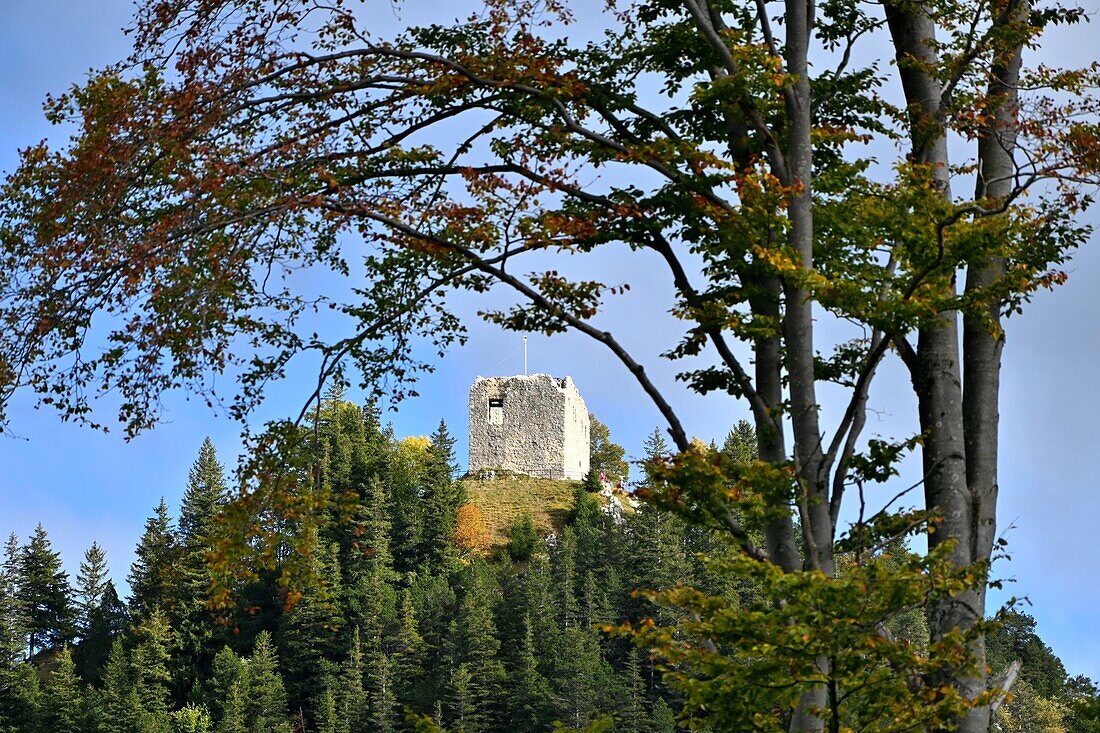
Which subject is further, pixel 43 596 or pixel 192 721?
pixel 43 596

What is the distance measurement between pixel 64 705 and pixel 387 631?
59.7 feet

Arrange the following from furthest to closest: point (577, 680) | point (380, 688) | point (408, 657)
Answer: point (408, 657)
point (380, 688)
point (577, 680)

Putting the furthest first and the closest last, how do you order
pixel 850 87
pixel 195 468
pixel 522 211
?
1. pixel 195 468
2. pixel 850 87
3. pixel 522 211

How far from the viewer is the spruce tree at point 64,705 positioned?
91438 mm

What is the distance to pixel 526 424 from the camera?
108875mm

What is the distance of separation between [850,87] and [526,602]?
77505mm

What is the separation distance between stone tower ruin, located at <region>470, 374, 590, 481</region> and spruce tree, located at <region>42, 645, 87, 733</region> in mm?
30404

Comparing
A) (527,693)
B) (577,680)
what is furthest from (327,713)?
(577,680)

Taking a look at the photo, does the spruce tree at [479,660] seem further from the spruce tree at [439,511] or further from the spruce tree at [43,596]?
the spruce tree at [43,596]

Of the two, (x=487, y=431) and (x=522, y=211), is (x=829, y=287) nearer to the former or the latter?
(x=522, y=211)

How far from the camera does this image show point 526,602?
9288 cm

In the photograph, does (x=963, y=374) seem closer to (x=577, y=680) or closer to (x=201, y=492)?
(x=577, y=680)

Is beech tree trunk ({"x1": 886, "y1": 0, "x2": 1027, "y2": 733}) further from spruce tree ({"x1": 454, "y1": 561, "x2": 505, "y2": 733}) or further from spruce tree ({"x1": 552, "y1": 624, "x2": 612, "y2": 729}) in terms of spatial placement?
spruce tree ({"x1": 454, "y1": 561, "x2": 505, "y2": 733})

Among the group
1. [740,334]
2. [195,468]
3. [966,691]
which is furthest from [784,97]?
[195,468]
